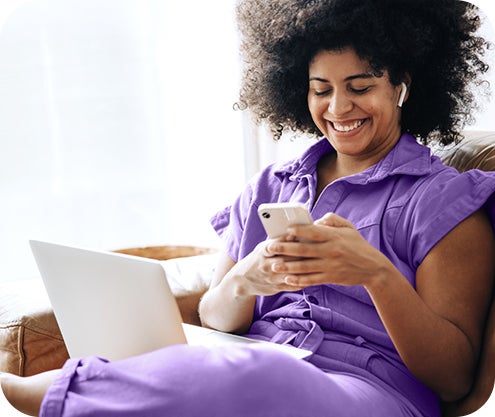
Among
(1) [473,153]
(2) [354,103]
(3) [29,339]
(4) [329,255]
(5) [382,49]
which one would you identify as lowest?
(3) [29,339]

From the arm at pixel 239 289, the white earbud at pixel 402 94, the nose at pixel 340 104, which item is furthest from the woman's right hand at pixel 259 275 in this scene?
the white earbud at pixel 402 94

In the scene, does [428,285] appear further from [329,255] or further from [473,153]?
[473,153]

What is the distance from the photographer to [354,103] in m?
1.52

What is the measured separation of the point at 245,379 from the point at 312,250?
25 cm

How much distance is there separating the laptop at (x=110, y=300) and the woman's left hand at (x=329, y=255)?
0.19 metres

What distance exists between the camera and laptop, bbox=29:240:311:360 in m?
1.23

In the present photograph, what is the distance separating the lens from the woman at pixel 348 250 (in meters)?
1.11

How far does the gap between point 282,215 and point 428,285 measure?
0.33 metres

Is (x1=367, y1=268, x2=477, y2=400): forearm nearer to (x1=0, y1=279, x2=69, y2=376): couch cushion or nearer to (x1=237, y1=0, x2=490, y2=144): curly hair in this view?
(x1=237, y1=0, x2=490, y2=144): curly hair

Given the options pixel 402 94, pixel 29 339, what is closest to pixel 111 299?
pixel 29 339

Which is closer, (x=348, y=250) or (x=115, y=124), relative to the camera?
(x=348, y=250)

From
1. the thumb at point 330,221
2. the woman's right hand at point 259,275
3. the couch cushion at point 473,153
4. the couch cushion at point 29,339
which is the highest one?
the couch cushion at point 473,153

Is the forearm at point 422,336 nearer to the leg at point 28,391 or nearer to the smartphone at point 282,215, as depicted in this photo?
the smartphone at point 282,215

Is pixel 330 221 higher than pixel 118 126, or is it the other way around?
pixel 118 126
